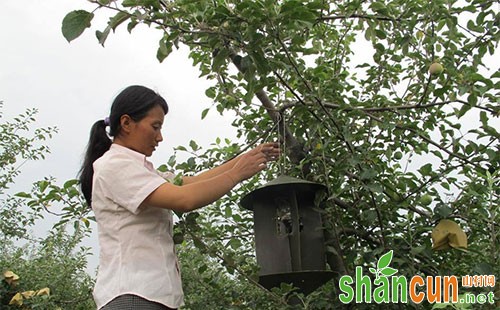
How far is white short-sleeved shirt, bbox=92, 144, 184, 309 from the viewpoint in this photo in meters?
1.31

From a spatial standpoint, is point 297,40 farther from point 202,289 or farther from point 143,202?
point 202,289

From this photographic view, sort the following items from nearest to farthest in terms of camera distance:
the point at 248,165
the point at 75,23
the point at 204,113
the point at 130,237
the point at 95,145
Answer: the point at 75,23, the point at 130,237, the point at 248,165, the point at 95,145, the point at 204,113

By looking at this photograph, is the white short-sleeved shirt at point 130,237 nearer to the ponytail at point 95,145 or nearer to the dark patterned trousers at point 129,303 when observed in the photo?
the dark patterned trousers at point 129,303

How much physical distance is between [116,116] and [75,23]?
344mm

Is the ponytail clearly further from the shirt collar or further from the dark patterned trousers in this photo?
the dark patterned trousers

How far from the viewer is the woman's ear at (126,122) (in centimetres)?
150

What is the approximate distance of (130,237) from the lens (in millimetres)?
1347

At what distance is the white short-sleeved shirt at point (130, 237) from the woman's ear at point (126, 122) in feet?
0.30

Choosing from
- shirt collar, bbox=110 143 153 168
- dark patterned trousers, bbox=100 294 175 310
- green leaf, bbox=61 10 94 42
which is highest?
green leaf, bbox=61 10 94 42

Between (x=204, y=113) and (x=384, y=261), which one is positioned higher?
(x=204, y=113)

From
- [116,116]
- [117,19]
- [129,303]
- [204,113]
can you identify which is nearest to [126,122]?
[116,116]

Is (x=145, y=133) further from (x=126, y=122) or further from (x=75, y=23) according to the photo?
(x=75, y=23)

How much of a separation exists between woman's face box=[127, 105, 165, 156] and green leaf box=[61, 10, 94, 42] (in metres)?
0.33

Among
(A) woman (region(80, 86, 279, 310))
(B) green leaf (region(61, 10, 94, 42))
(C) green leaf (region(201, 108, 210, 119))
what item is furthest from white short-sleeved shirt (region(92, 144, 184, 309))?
(C) green leaf (region(201, 108, 210, 119))
